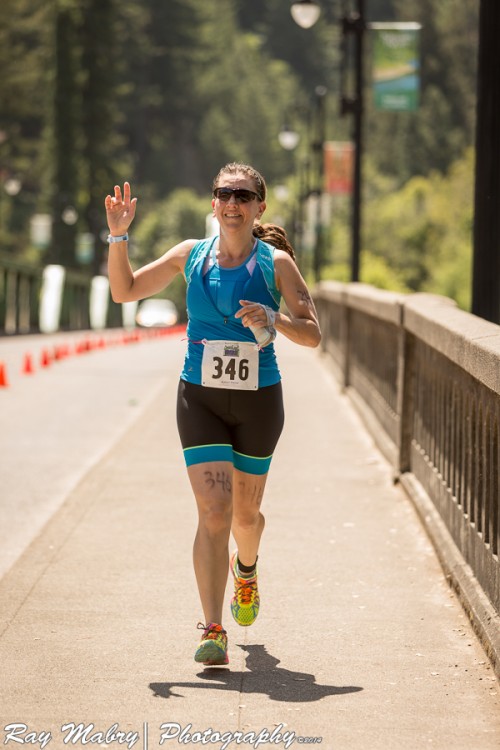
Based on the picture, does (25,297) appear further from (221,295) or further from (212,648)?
(212,648)

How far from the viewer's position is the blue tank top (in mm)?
6598

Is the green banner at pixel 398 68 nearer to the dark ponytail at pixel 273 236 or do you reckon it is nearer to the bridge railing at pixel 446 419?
the bridge railing at pixel 446 419

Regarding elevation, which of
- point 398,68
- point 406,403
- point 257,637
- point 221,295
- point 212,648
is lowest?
point 257,637

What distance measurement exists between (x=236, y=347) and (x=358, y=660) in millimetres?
1351

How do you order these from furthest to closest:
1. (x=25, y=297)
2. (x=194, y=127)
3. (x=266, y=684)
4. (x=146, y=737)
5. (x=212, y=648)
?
(x=194, y=127) → (x=25, y=297) → (x=212, y=648) → (x=266, y=684) → (x=146, y=737)

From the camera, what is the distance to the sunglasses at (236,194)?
657 cm

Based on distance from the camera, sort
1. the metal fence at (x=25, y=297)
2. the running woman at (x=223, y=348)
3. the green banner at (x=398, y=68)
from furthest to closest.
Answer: the metal fence at (x=25, y=297) < the green banner at (x=398, y=68) < the running woman at (x=223, y=348)

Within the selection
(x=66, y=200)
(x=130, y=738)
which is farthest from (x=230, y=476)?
(x=66, y=200)

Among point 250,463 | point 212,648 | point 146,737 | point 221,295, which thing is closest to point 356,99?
point 250,463

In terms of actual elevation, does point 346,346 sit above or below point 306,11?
below

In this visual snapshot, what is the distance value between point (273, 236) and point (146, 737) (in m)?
2.31

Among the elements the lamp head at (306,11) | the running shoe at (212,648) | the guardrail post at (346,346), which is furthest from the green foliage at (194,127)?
the running shoe at (212,648)

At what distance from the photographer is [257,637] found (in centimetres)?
714

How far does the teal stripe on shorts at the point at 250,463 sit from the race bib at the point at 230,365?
0.33 meters
